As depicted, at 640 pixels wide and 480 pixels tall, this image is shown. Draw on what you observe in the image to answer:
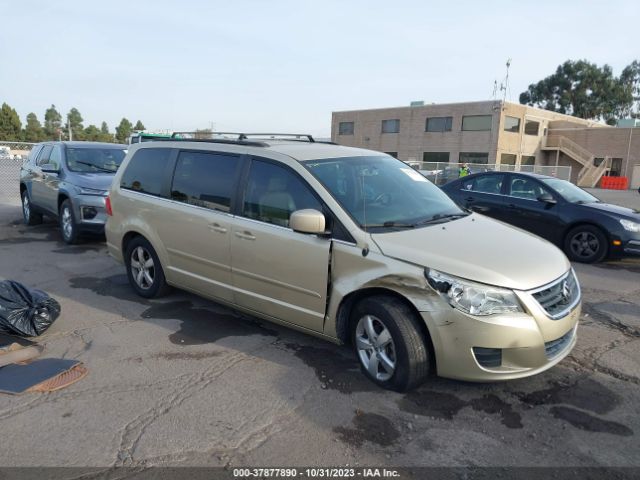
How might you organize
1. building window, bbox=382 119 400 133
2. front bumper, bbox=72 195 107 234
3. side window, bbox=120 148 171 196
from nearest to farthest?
1. side window, bbox=120 148 171 196
2. front bumper, bbox=72 195 107 234
3. building window, bbox=382 119 400 133

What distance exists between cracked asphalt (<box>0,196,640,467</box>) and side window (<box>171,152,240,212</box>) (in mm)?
1221

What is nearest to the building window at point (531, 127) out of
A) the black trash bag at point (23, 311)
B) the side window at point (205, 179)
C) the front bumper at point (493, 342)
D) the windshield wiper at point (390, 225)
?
the side window at point (205, 179)

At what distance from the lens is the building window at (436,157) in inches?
1699

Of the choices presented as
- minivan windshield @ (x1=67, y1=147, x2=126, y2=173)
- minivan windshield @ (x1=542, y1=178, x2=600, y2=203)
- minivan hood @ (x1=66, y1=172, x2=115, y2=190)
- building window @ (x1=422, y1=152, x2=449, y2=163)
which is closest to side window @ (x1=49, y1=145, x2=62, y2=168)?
minivan windshield @ (x1=67, y1=147, x2=126, y2=173)

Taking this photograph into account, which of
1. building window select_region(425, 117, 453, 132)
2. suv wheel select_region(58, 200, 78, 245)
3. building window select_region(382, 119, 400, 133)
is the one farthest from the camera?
building window select_region(382, 119, 400, 133)

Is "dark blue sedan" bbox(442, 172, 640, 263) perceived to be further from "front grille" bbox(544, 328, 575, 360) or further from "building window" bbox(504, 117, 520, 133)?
"building window" bbox(504, 117, 520, 133)

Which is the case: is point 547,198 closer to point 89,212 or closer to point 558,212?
point 558,212

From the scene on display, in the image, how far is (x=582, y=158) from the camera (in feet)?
138

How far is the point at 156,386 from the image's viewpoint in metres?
3.58

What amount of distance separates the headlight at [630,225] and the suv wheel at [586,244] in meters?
0.33

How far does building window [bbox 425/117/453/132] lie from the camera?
42438mm

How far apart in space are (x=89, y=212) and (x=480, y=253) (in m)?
6.89

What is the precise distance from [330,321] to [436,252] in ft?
3.26

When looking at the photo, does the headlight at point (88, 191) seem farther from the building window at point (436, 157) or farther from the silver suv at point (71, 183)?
the building window at point (436, 157)
